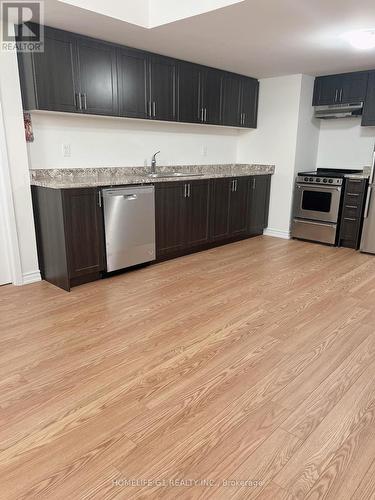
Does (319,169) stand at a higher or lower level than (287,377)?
higher

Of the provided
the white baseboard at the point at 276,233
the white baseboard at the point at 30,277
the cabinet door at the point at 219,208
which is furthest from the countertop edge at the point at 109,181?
the white baseboard at the point at 276,233

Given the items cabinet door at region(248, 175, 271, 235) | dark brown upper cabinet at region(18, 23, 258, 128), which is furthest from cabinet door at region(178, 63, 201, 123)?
cabinet door at region(248, 175, 271, 235)

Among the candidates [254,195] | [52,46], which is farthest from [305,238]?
[52,46]

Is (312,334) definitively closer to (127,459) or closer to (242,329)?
(242,329)

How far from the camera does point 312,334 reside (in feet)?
8.20

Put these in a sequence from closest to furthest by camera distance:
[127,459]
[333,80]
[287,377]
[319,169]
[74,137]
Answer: [127,459]
[287,377]
[74,137]
[333,80]
[319,169]

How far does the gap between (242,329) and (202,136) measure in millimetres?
Answer: 3306

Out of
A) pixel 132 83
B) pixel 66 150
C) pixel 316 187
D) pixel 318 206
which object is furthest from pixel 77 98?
pixel 318 206

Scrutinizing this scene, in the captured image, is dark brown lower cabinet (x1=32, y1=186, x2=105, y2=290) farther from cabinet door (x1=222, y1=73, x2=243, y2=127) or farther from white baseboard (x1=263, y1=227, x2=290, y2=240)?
white baseboard (x1=263, y1=227, x2=290, y2=240)

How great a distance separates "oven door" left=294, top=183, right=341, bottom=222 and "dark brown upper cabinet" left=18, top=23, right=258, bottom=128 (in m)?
1.39

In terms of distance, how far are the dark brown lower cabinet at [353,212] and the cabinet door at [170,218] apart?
218cm

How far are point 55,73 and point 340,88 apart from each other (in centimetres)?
367

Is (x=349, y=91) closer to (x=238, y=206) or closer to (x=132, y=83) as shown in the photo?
(x=238, y=206)

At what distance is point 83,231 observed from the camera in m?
3.18
